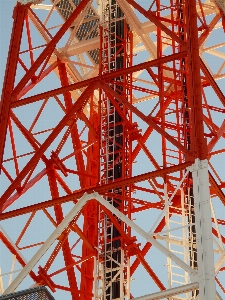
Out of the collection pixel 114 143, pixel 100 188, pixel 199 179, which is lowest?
pixel 199 179

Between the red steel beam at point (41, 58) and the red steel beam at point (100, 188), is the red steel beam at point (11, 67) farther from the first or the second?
the red steel beam at point (100, 188)

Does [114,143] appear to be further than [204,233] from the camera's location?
Yes

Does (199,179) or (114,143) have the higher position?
(114,143)

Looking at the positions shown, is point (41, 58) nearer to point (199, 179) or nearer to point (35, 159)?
point (35, 159)

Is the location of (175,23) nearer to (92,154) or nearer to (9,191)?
(92,154)

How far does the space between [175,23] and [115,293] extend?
28.6 ft

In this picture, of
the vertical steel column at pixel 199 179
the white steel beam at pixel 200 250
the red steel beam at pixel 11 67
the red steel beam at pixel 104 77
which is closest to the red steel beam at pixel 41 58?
the red steel beam at pixel 11 67

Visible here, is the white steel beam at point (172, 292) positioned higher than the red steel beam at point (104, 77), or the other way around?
the red steel beam at point (104, 77)

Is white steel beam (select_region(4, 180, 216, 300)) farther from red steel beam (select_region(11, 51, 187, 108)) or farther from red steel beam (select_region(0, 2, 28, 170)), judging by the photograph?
red steel beam (select_region(0, 2, 28, 170))

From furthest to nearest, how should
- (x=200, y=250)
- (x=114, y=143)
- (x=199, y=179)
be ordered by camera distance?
1. (x=114, y=143)
2. (x=199, y=179)
3. (x=200, y=250)

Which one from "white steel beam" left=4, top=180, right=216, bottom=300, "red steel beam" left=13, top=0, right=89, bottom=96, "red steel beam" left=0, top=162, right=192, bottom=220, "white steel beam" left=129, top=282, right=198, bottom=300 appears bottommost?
"white steel beam" left=129, top=282, right=198, bottom=300

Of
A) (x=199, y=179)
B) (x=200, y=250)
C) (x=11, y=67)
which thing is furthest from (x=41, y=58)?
(x=200, y=250)

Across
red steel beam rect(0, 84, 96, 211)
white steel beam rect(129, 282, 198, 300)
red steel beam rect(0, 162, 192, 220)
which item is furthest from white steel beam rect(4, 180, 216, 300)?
red steel beam rect(0, 84, 96, 211)

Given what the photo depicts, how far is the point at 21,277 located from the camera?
1992 centimetres
